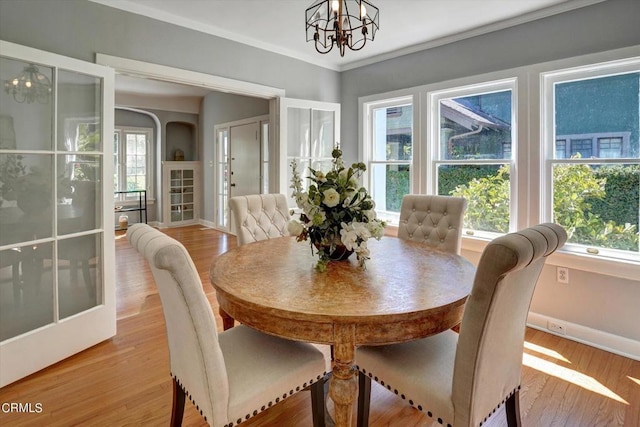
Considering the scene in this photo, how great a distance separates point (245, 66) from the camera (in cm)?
351

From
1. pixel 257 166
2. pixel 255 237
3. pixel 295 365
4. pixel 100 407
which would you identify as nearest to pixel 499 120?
pixel 255 237

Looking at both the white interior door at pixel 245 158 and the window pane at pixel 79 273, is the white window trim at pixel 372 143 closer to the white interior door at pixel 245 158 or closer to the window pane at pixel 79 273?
the white interior door at pixel 245 158

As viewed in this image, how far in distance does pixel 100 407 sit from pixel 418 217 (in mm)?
2294

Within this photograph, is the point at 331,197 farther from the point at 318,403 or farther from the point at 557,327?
the point at 557,327

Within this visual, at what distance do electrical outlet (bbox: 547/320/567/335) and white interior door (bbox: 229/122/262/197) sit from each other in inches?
183

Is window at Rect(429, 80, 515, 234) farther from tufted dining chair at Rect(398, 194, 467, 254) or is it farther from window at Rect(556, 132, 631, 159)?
tufted dining chair at Rect(398, 194, 467, 254)

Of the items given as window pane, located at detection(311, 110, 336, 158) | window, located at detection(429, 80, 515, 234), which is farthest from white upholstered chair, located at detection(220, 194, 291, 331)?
window, located at detection(429, 80, 515, 234)

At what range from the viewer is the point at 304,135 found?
3984mm

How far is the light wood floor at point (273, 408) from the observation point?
1.82 metres

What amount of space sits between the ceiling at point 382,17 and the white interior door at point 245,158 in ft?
8.87

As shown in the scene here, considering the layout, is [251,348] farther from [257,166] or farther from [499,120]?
[257,166]

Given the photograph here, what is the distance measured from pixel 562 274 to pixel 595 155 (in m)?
0.94

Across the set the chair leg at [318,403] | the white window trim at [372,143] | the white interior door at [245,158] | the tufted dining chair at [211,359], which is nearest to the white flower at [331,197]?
the tufted dining chair at [211,359]

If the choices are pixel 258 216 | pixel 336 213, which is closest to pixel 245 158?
pixel 258 216
